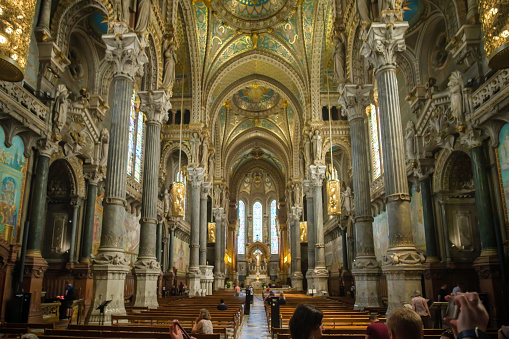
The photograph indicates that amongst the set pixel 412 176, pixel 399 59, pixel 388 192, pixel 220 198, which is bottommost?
pixel 388 192

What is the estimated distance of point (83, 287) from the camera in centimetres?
1563

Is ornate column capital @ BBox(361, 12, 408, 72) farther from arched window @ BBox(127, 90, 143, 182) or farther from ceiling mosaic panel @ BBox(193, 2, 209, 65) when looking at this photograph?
ceiling mosaic panel @ BBox(193, 2, 209, 65)

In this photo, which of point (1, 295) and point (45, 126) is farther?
point (45, 126)

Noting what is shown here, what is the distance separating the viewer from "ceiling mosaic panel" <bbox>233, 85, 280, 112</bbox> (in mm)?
35000

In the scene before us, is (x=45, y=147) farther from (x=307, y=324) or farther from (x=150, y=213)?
(x=307, y=324)

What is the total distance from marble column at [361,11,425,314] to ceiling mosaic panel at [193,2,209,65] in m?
15.3

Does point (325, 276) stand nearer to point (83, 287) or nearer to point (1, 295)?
point (83, 287)

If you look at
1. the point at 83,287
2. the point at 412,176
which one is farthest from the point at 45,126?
the point at 412,176

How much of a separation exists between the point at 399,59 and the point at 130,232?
634 inches

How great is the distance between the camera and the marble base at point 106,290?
980 centimetres

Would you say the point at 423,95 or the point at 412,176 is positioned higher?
the point at 423,95

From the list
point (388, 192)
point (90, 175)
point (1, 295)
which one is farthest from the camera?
point (90, 175)

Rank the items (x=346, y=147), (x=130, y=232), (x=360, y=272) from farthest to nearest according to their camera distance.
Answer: (x=346, y=147) < (x=130, y=232) < (x=360, y=272)

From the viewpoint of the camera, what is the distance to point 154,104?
15.2 metres
